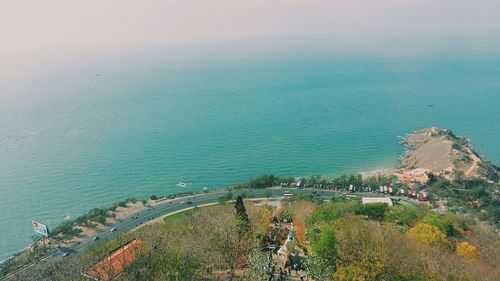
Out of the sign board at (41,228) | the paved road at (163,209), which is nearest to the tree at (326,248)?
the paved road at (163,209)

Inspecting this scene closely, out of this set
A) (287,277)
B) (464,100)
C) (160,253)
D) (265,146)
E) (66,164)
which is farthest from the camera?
(464,100)

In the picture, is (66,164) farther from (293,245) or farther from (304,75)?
(304,75)

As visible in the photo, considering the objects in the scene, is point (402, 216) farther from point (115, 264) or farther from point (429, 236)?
point (115, 264)

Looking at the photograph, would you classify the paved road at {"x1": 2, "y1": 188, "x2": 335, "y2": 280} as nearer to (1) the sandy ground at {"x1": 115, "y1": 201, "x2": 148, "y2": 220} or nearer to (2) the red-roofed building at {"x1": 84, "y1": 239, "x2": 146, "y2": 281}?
(1) the sandy ground at {"x1": 115, "y1": 201, "x2": 148, "y2": 220}

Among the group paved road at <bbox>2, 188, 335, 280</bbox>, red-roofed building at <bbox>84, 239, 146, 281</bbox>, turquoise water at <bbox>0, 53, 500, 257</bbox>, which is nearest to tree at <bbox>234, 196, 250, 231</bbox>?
red-roofed building at <bbox>84, 239, 146, 281</bbox>

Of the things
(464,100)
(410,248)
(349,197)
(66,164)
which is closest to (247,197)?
(349,197)

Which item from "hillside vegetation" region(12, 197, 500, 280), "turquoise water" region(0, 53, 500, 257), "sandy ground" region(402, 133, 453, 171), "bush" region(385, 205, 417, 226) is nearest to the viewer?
"hillside vegetation" region(12, 197, 500, 280)
